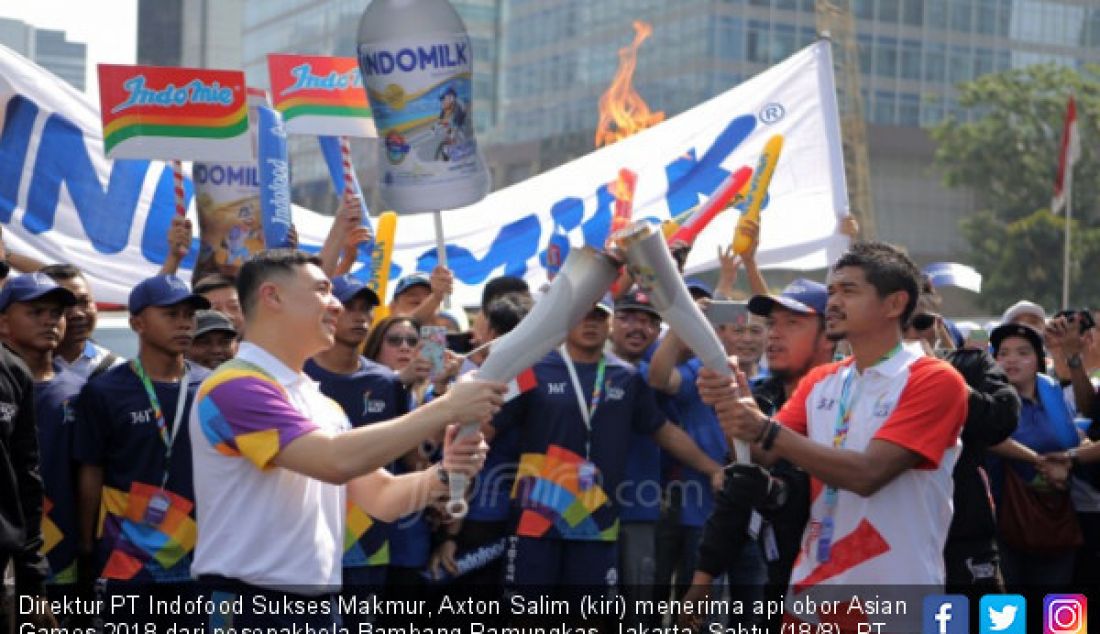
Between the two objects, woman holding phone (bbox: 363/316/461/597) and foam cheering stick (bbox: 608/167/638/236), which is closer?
woman holding phone (bbox: 363/316/461/597)

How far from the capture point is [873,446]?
4.79 metres

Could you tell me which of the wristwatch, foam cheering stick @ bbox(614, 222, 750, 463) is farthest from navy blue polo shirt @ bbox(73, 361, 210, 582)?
the wristwatch

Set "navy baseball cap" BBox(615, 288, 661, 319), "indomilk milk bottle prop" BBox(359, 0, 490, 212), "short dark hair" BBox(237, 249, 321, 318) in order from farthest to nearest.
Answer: "navy baseball cap" BBox(615, 288, 661, 319)
"indomilk milk bottle prop" BBox(359, 0, 490, 212)
"short dark hair" BBox(237, 249, 321, 318)

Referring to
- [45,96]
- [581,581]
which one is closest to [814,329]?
[581,581]

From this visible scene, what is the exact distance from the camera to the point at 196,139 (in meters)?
8.47

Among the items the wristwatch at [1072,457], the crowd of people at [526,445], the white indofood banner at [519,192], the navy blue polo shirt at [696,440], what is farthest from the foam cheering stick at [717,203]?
the wristwatch at [1072,457]

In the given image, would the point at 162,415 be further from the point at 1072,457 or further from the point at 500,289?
the point at 1072,457

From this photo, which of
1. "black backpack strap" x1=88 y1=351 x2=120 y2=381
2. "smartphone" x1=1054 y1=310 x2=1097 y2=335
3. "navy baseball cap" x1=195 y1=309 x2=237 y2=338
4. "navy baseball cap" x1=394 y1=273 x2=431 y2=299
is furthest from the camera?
"navy baseball cap" x1=394 y1=273 x2=431 y2=299

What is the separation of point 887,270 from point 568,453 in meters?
2.65

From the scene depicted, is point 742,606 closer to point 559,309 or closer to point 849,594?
point 849,594

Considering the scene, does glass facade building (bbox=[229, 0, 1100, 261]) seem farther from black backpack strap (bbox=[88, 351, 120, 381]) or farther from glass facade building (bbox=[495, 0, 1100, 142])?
black backpack strap (bbox=[88, 351, 120, 381])

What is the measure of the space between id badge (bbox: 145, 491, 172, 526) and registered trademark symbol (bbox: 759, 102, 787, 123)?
6.30 metres

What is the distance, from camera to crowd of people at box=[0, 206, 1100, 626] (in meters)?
4.60

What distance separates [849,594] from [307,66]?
512 centimetres
